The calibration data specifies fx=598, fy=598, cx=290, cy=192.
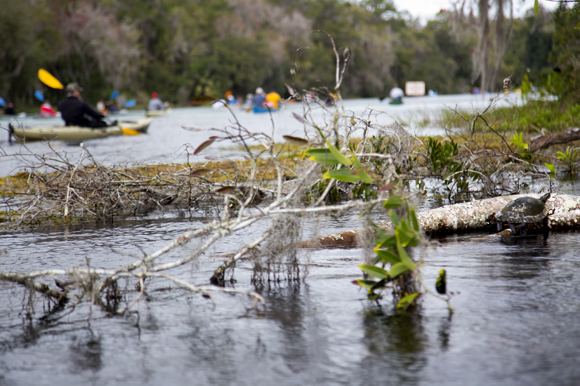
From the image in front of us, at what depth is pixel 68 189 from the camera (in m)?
7.75

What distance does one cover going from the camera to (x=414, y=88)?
8444 centimetres

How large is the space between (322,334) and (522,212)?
3.39 meters

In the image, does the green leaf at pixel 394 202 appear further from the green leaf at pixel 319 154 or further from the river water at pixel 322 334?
the green leaf at pixel 319 154

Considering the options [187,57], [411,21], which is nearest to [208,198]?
[187,57]

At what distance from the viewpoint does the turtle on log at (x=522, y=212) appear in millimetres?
6172

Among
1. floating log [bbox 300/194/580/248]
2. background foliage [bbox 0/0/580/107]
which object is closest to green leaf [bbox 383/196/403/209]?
floating log [bbox 300/194/580/248]

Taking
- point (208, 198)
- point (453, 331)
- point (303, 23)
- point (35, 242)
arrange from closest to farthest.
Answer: point (453, 331)
point (35, 242)
point (208, 198)
point (303, 23)

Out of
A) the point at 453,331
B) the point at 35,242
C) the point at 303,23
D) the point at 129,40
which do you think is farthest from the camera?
the point at 303,23

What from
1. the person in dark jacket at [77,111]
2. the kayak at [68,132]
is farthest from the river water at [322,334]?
the kayak at [68,132]

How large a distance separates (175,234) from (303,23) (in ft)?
228

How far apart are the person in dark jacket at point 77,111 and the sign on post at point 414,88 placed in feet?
223

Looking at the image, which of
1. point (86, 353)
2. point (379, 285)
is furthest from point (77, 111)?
point (379, 285)

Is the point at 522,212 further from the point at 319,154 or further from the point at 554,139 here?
the point at 554,139

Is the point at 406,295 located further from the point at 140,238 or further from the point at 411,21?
the point at 411,21
